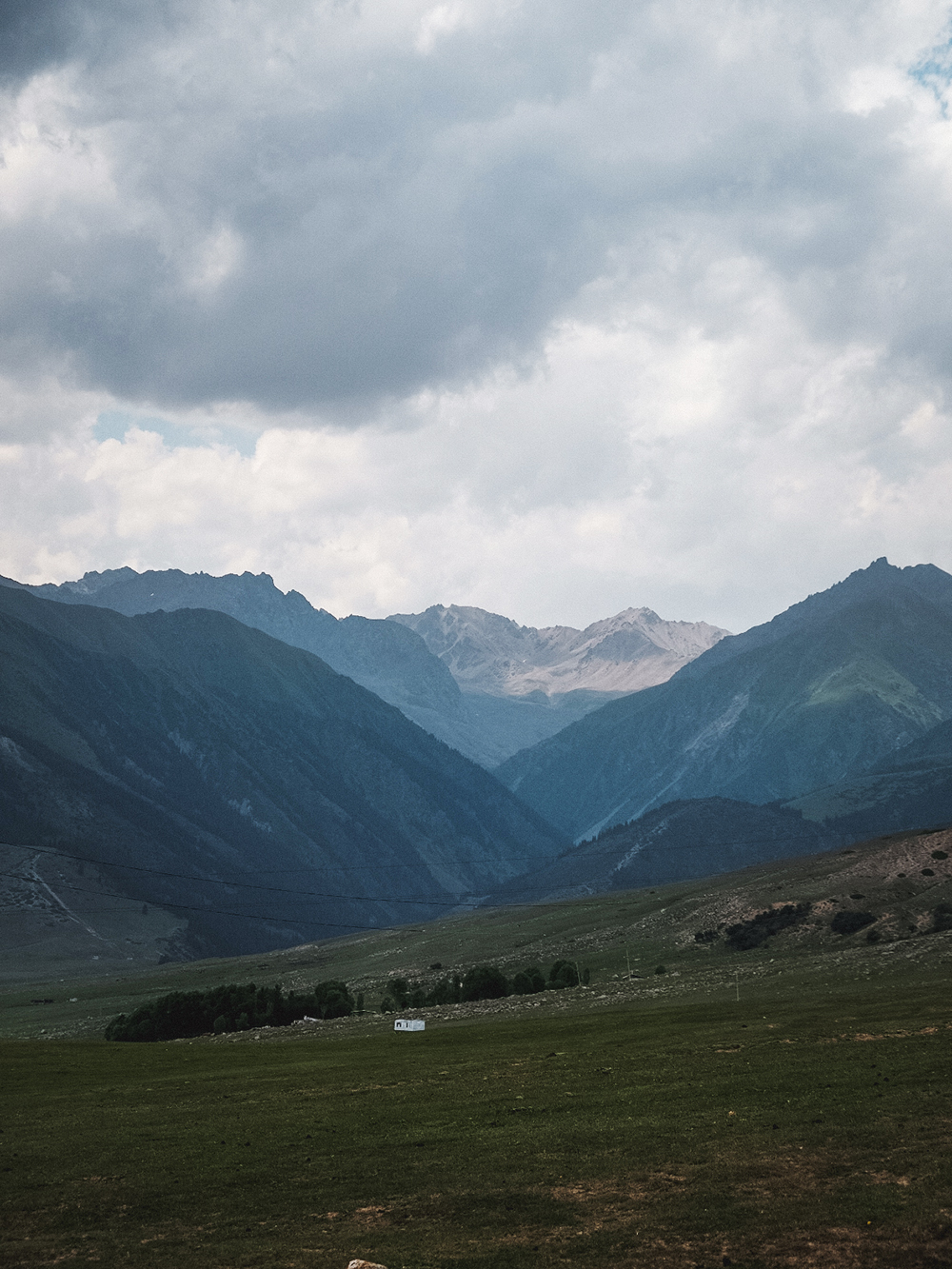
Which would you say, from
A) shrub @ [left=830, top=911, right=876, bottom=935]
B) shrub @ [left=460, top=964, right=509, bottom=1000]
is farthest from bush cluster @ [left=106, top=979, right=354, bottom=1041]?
shrub @ [left=830, top=911, right=876, bottom=935]

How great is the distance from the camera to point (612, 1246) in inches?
1080

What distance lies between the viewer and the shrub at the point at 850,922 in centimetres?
11969

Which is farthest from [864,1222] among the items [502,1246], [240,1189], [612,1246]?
[240,1189]

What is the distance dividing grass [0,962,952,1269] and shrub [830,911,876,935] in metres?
59.8

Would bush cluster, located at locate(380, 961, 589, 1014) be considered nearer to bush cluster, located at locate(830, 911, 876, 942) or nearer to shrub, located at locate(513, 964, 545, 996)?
shrub, located at locate(513, 964, 545, 996)

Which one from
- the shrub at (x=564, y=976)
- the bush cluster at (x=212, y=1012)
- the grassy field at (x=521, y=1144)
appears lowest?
the shrub at (x=564, y=976)

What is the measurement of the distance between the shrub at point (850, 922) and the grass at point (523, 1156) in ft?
196

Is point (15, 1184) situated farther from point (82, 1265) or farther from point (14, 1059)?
point (14, 1059)

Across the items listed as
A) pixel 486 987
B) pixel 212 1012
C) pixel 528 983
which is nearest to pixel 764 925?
pixel 528 983

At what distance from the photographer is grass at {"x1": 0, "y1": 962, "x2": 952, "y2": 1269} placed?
28.1 m

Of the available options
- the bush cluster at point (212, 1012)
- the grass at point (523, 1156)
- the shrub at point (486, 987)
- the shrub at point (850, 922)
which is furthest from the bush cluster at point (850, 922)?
the grass at point (523, 1156)

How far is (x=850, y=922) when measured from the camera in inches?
4766

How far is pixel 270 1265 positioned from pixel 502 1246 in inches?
236

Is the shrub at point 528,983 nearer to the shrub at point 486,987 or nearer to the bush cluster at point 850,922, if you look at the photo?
the shrub at point 486,987
